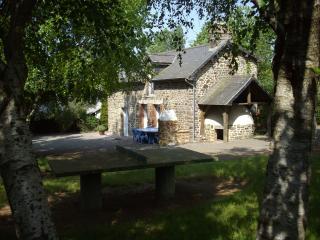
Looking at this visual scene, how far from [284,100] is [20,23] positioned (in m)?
2.46

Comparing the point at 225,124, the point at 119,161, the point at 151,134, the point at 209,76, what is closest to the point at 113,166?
the point at 119,161

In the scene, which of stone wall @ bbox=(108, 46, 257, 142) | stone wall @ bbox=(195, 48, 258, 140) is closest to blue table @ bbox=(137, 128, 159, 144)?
stone wall @ bbox=(108, 46, 257, 142)

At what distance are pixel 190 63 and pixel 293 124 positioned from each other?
20346mm

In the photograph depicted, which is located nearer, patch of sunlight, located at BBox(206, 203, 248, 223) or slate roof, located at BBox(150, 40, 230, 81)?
patch of sunlight, located at BBox(206, 203, 248, 223)

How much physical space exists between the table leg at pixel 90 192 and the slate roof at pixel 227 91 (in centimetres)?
1311

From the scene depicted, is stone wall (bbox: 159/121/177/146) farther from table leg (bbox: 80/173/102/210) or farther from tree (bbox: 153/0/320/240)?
tree (bbox: 153/0/320/240)

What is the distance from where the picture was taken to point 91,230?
5719mm

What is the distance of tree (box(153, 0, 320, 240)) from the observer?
2.89 m

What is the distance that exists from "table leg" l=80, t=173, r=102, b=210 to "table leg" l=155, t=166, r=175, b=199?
1.31 meters

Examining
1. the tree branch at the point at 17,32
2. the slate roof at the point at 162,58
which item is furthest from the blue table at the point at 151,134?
the tree branch at the point at 17,32

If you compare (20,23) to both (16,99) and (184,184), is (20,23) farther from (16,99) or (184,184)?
(184,184)

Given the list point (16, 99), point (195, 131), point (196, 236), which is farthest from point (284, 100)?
point (195, 131)

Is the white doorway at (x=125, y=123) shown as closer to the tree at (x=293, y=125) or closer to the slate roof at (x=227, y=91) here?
the slate roof at (x=227, y=91)

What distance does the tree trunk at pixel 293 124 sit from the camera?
114 inches
